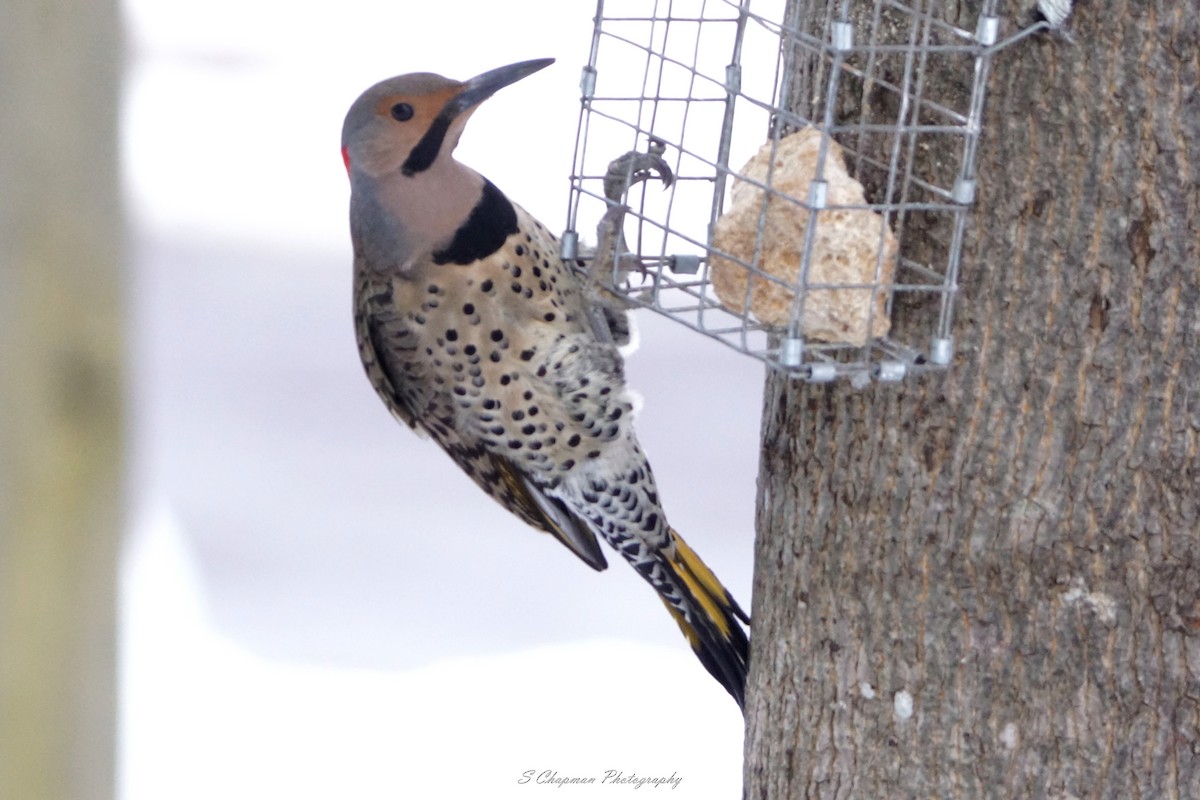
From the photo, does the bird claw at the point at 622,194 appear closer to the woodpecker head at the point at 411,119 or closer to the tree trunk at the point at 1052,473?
the woodpecker head at the point at 411,119

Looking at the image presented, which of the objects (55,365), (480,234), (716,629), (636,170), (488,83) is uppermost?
(488,83)

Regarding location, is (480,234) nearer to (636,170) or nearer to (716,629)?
(636,170)

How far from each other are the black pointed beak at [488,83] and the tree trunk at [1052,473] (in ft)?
2.45

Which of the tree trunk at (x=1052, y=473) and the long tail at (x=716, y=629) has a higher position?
the tree trunk at (x=1052, y=473)

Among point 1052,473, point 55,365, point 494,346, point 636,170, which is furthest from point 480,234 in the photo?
point 1052,473

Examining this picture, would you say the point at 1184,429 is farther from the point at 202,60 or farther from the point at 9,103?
the point at 202,60

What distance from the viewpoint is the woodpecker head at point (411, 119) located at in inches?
95.0

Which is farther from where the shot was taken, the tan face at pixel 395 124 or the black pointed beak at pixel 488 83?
the tan face at pixel 395 124

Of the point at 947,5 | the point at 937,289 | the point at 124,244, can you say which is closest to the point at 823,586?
the point at 937,289

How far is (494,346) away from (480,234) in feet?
0.66

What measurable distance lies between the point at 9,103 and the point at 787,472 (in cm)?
114

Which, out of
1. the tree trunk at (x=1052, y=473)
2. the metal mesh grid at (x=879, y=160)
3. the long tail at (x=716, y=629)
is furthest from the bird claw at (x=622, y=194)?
the long tail at (x=716, y=629)

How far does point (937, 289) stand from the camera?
179cm

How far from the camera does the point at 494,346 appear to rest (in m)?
2.61
